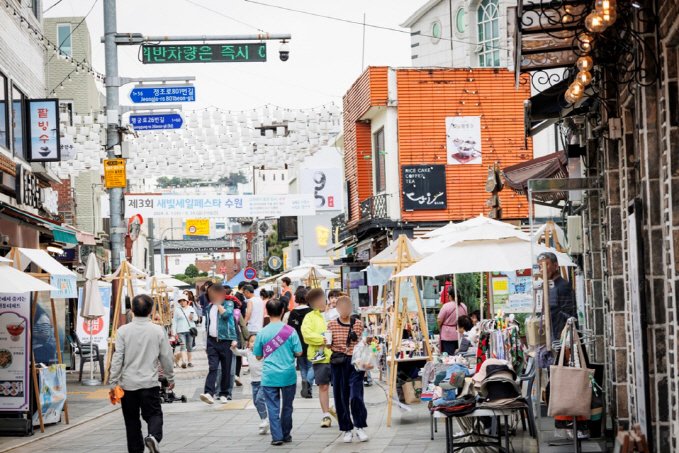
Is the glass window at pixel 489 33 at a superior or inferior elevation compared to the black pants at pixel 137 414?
superior

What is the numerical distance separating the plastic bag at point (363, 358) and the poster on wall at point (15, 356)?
16.2 feet

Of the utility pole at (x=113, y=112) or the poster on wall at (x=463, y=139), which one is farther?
the poster on wall at (x=463, y=139)

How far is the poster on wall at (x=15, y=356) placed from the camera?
15289mm

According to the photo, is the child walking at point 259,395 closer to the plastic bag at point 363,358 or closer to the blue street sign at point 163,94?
the plastic bag at point 363,358

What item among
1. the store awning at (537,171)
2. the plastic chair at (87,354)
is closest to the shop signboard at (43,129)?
the plastic chair at (87,354)

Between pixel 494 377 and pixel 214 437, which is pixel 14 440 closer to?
pixel 214 437

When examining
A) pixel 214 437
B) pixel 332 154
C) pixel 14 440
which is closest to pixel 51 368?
pixel 14 440

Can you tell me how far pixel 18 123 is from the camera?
2312 centimetres

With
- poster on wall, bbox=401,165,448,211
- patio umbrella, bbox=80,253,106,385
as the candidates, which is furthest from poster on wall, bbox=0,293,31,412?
poster on wall, bbox=401,165,448,211

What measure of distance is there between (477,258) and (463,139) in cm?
1921

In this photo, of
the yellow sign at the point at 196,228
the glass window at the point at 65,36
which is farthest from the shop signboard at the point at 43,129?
the yellow sign at the point at 196,228

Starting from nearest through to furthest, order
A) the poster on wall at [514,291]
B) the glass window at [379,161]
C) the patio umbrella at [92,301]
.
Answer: the poster on wall at [514,291] < the patio umbrella at [92,301] < the glass window at [379,161]

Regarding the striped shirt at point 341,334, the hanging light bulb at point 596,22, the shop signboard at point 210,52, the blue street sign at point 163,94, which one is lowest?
the striped shirt at point 341,334

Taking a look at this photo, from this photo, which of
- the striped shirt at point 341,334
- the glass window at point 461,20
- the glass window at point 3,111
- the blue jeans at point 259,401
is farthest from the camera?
the glass window at point 461,20
